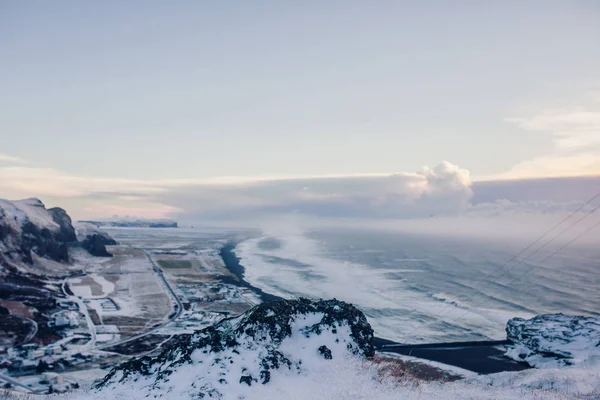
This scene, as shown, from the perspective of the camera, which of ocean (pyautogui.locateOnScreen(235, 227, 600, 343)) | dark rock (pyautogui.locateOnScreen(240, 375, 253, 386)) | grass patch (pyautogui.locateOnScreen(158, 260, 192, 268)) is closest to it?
dark rock (pyautogui.locateOnScreen(240, 375, 253, 386))

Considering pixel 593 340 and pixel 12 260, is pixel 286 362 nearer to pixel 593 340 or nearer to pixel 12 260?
pixel 593 340

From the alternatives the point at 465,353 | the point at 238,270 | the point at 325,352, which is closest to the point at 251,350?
the point at 325,352

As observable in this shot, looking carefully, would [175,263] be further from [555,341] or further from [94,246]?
[555,341]

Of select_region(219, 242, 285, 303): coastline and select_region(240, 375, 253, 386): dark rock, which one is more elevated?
select_region(240, 375, 253, 386): dark rock

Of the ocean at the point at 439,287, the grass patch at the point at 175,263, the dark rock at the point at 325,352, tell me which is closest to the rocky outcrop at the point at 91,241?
the grass patch at the point at 175,263

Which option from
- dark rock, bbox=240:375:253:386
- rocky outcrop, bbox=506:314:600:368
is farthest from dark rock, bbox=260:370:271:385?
rocky outcrop, bbox=506:314:600:368

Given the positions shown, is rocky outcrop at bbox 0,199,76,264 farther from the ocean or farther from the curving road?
the ocean

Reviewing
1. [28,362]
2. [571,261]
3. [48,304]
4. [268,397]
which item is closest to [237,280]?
[48,304]
